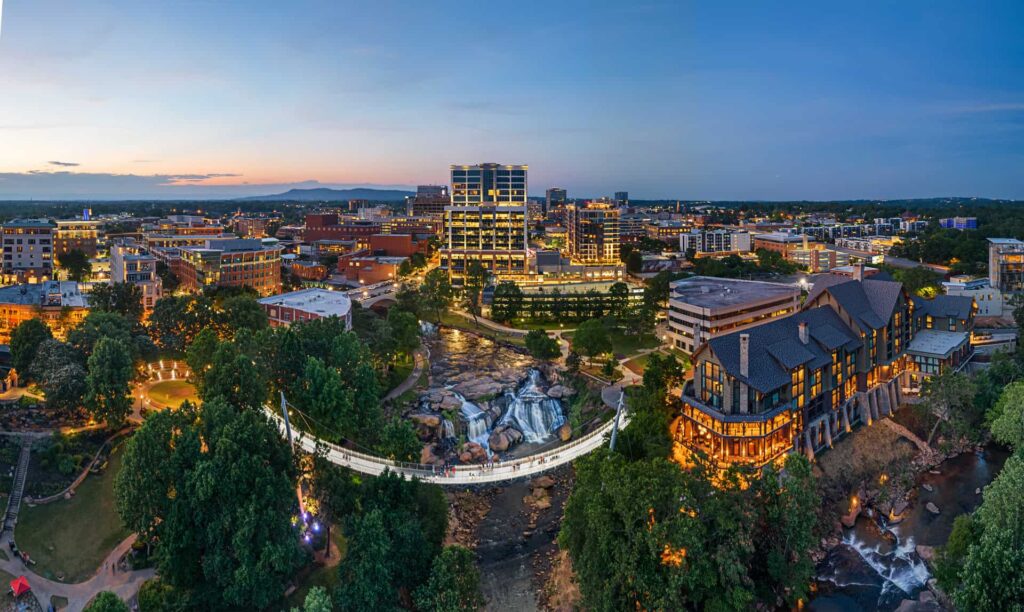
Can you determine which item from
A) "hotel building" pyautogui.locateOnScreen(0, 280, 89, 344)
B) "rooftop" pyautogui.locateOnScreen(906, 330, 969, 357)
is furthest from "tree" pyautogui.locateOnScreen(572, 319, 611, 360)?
"hotel building" pyautogui.locateOnScreen(0, 280, 89, 344)

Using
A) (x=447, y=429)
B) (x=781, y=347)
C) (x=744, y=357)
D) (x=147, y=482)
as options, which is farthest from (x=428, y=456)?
(x=781, y=347)

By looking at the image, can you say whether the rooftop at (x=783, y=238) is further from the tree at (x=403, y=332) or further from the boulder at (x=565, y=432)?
the boulder at (x=565, y=432)

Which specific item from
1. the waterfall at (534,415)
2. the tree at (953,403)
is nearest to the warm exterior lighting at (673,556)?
the waterfall at (534,415)

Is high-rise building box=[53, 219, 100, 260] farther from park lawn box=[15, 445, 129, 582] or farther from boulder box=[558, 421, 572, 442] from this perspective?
boulder box=[558, 421, 572, 442]

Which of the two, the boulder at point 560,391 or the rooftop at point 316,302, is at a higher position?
the rooftop at point 316,302

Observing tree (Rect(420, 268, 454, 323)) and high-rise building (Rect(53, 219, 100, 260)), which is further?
high-rise building (Rect(53, 219, 100, 260))

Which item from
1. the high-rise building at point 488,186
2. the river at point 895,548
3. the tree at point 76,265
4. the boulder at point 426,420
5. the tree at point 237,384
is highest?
the high-rise building at point 488,186
